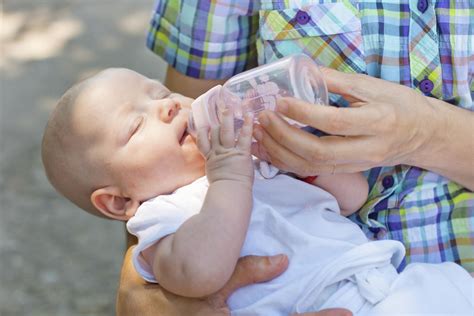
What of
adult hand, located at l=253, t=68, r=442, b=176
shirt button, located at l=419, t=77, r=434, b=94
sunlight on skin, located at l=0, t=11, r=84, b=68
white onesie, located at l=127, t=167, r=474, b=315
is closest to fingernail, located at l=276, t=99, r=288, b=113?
adult hand, located at l=253, t=68, r=442, b=176

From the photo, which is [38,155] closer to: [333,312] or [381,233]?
[381,233]

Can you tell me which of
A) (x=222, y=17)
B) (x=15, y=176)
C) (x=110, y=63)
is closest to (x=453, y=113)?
(x=222, y=17)

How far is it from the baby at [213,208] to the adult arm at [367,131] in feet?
0.29

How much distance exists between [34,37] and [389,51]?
2773 mm

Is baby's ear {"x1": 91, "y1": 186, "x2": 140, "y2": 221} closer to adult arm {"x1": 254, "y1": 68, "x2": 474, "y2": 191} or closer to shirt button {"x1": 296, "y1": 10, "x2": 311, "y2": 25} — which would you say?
adult arm {"x1": 254, "y1": 68, "x2": 474, "y2": 191}

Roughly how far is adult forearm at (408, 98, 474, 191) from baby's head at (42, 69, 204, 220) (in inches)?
18.2

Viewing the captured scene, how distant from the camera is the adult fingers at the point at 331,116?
1496 mm

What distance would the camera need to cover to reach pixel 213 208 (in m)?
1.55

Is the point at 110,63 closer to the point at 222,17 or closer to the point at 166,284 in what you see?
the point at 222,17

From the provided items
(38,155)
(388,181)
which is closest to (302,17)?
(388,181)

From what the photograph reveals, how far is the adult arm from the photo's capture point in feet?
5.00

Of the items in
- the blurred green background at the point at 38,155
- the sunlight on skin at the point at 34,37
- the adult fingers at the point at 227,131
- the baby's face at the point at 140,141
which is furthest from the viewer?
the sunlight on skin at the point at 34,37

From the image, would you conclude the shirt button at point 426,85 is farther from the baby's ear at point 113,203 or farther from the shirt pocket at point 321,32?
the baby's ear at point 113,203

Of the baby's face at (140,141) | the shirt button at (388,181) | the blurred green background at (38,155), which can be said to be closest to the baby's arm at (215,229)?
the baby's face at (140,141)
